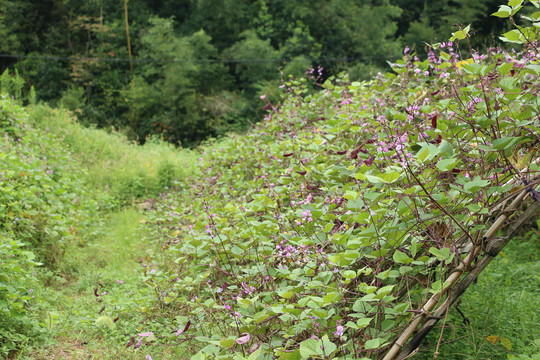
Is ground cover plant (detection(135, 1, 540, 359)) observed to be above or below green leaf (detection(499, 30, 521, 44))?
below

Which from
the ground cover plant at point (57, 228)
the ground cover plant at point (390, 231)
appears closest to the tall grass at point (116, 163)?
the ground cover plant at point (57, 228)

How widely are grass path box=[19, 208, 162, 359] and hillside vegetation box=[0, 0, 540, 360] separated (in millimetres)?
17

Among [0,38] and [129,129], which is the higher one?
[0,38]

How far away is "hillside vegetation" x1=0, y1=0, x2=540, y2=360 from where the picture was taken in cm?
163

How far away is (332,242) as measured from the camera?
1994 millimetres

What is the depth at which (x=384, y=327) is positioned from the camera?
1641 millimetres

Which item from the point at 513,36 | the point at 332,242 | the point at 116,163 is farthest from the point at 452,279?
the point at 116,163

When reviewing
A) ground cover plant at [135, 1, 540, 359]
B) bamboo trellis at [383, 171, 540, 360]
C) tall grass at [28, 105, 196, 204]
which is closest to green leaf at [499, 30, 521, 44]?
ground cover plant at [135, 1, 540, 359]

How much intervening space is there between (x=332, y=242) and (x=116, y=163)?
26.2ft

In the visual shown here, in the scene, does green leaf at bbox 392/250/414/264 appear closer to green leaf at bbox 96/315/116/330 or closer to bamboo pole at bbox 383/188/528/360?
bamboo pole at bbox 383/188/528/360

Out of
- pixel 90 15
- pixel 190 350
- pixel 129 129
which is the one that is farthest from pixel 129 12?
pixel 190 350

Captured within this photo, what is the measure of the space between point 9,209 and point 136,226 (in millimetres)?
1938

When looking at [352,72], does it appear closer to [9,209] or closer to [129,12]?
[129,12]

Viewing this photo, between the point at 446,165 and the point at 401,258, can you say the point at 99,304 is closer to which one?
the point at 401,258
